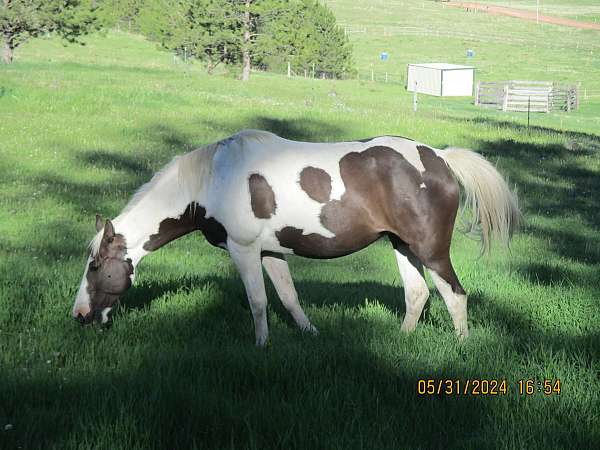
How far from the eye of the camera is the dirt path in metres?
138

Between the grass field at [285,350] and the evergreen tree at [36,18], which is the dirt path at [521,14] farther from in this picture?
the grass field at [285,350]

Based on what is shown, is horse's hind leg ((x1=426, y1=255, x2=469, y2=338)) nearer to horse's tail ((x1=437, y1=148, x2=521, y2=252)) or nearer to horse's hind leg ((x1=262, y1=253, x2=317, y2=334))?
horse's tail ((x1=437, y1=148, x2=521, y2=252))

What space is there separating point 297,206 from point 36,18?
138 feet

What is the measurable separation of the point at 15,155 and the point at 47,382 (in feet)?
44.2

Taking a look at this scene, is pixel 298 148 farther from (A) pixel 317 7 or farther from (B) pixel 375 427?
(A) pixel 317 7

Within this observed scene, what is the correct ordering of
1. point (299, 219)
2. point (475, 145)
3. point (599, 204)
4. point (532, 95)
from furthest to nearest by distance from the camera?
1. point (532, 95)
2. point (475, 145)
3. point (599, 204)
4. point (299, 219)

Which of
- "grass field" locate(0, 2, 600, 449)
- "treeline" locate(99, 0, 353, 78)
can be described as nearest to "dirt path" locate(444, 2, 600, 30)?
"treeline" locate(99, 0, 353, 78)

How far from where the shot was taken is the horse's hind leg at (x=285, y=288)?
22.1 ft

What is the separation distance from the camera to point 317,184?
638 cm

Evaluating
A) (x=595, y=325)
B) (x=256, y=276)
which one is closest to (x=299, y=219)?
(x=256, y=276)

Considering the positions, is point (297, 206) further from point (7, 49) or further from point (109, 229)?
point (7, 49)

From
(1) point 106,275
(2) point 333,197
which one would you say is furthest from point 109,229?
(2) point 333,197

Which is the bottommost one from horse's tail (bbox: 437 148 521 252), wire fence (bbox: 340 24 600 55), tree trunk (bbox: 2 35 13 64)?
horse's tail (bbox: 437 148 521 252)

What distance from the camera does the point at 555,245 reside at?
12469mm
